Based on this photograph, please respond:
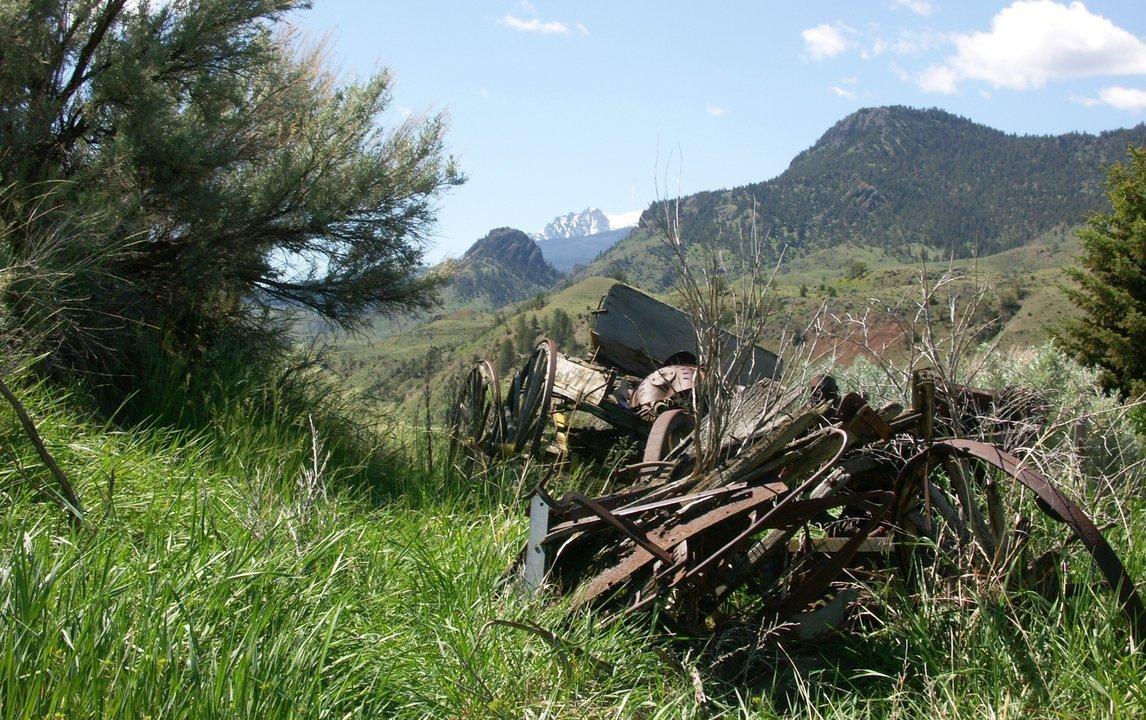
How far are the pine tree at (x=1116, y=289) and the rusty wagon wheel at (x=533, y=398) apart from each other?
10.3 m

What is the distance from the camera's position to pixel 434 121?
855 centimetres

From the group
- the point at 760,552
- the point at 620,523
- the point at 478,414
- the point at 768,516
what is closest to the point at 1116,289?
the point at 478,414

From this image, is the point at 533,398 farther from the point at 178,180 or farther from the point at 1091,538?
the point at 1091,538

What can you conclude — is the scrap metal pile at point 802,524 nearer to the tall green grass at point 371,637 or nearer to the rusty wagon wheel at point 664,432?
the tall green grass at point 371,637

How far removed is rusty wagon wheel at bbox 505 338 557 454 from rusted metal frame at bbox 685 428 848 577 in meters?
2.70

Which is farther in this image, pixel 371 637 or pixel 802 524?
pixel 802 524

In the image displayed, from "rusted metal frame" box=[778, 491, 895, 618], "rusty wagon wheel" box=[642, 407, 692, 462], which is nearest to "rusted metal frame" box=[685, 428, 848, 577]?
"rusted metal frame" box=[778, 491, 895, 618]

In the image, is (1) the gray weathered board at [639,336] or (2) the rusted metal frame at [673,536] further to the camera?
(1) the gray weathered board at [639,336]

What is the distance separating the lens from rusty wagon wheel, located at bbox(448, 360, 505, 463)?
20.9ft

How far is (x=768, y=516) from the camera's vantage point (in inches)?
121

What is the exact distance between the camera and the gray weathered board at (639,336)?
6199 millimetres

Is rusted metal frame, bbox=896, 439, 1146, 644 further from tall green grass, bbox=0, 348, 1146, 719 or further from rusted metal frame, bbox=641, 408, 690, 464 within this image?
rusted metal frame, bbox=641, 408, 690, 464

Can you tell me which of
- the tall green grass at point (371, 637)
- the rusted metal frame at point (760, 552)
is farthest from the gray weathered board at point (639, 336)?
the rusted metal frame at point (760, 552)

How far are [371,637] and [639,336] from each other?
360 cm
